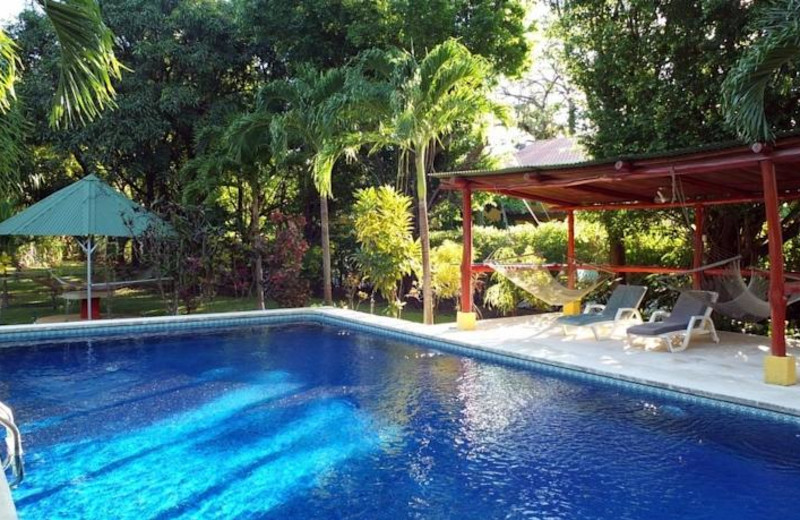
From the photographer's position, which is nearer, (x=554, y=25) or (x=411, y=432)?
(x=411, y=432)

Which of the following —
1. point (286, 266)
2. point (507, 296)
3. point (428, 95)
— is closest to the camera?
point (428, 95)

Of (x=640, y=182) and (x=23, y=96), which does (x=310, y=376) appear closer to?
(x=640, y=182)

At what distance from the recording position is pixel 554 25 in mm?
11242

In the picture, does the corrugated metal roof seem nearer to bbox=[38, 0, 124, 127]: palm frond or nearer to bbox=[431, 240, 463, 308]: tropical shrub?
bbox=[431, 240, 463, 308]: tropical shrub

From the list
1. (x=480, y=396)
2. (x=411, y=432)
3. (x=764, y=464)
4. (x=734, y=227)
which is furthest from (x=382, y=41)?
(x=764, y=464)

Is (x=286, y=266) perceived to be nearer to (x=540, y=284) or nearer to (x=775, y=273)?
(x=540, y=284)

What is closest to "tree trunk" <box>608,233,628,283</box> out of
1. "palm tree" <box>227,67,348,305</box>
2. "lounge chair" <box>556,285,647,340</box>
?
"lounge chair" <box>556,285,647,340</box>

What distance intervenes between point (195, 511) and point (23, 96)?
13327 millimetres

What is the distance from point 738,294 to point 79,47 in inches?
314

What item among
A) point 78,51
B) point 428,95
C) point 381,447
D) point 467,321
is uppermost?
point 428,95

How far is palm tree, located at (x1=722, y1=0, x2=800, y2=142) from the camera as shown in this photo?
5.83 meters

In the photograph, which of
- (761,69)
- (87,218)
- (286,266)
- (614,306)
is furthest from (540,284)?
(87,218)

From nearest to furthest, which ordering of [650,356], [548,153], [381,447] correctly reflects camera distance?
[381,447] → [650,356] → [548,153]

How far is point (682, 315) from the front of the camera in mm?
8383
